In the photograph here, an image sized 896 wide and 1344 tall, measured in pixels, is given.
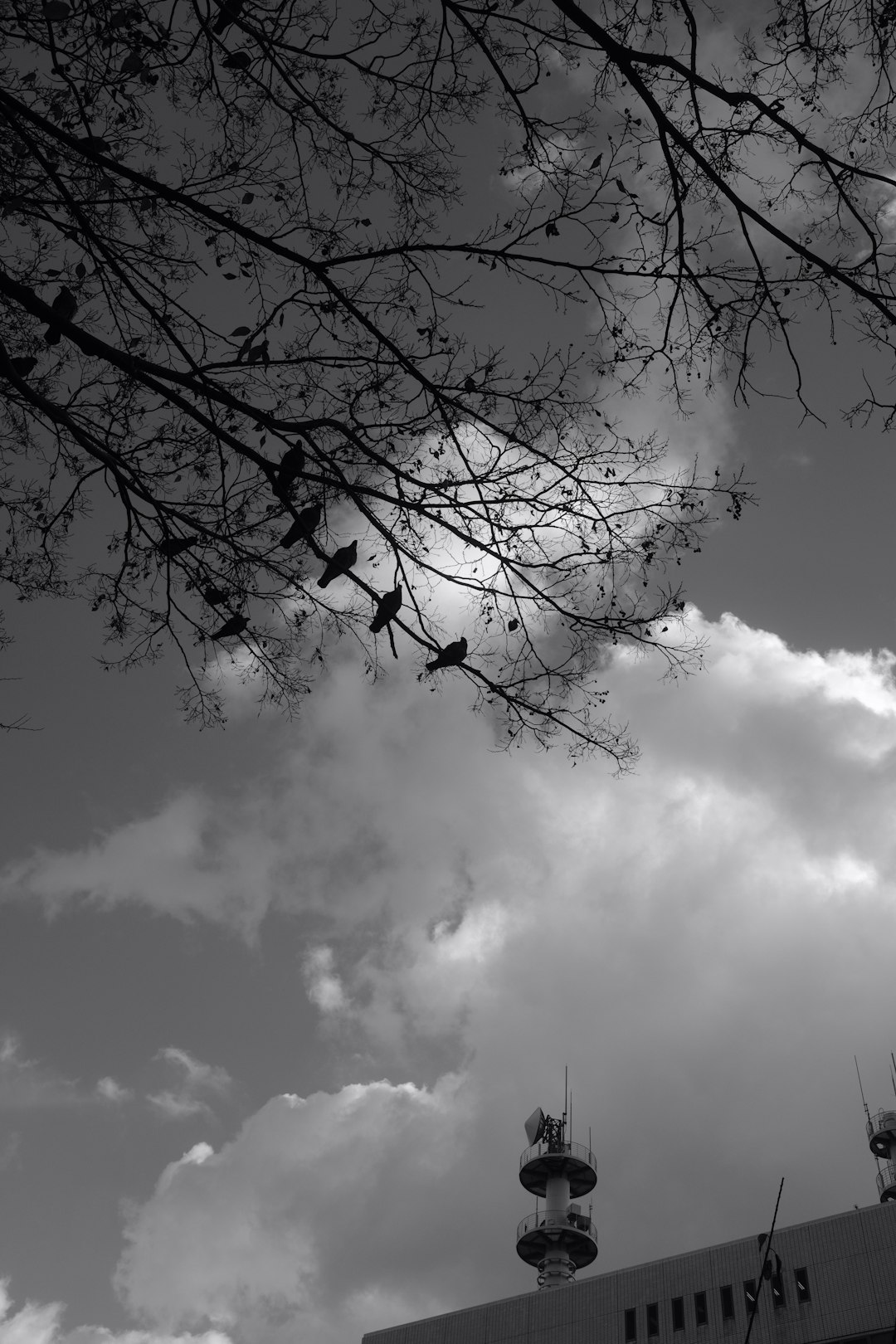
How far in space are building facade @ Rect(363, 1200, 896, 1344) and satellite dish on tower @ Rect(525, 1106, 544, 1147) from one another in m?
8.86

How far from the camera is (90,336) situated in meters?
4.84

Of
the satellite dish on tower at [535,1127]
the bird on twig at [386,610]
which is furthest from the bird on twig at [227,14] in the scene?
the satellite dish on tower at [535,1127]

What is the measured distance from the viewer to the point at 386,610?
5.17 m

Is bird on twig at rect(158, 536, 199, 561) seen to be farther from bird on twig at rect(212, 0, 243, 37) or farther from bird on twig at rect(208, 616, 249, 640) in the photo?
bird on twig at rect(212, 0, 243, 37)

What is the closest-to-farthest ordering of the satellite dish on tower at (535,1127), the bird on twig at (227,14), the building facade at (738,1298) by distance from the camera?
the bird on twig at (227,14) → the building facade at (738,1298) → the satellite dish on tower at (535,1127)

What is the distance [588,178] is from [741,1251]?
38.4 metres

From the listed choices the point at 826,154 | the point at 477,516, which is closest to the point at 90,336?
the point at 477,516

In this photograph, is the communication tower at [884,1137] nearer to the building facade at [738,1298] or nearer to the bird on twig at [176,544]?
the building facade at [738,1298]

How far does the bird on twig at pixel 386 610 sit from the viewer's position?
516cm

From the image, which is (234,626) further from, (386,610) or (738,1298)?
(738,1298)

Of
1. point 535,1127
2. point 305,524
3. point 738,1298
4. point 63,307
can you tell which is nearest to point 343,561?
point 305,524

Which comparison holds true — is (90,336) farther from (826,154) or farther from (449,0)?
(826,154)

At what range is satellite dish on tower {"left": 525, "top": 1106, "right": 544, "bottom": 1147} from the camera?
5141cm

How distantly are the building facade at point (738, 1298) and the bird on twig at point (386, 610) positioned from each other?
3320 centimetres
